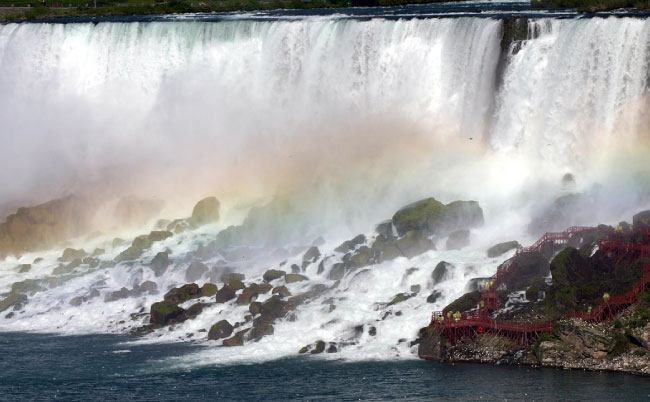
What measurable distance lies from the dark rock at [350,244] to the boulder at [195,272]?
20.6ft

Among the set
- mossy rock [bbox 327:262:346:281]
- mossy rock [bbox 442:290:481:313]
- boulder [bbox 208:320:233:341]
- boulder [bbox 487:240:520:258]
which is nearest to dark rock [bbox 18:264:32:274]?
boulder [bbox 208:320:233:341]

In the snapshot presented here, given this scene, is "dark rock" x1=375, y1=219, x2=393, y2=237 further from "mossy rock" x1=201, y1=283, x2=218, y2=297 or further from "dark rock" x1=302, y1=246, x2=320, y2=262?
"mossy rock" x1=201, y1=283, x2=218, y2=297

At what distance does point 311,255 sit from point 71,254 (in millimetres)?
13897

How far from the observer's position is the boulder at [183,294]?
56.4m

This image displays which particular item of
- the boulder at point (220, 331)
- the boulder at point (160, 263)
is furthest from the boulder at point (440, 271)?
the boulder at point (160, 263)

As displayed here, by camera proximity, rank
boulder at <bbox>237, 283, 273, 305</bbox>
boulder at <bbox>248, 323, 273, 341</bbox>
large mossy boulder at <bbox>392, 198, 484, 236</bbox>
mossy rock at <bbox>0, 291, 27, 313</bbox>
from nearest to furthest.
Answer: boulder at <bbox>248, 323, 273, 341</bbox>, boulder at <bbox>237, 283, 273, 305</bbox>, large mossy boulder at <bbox>392, 198, 484, 236</bbox>, mossy rock at <bbox>0, 291, 27, 313</bbox>

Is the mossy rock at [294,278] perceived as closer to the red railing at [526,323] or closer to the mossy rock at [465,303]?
the red railing at [526,323]

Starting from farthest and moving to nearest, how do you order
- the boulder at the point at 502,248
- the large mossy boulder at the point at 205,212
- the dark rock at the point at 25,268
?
the large mossy boulder at the point at 205,212, the dark rock at the point at 25,268, the boulder at the point at 502,248

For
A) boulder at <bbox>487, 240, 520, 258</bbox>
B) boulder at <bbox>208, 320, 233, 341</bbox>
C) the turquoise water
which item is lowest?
the turquoise water

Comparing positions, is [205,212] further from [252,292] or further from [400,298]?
[400,298]

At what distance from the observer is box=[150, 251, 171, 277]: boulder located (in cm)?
6078

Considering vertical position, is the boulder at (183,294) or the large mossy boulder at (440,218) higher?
the large mossy boulder at (440,218)

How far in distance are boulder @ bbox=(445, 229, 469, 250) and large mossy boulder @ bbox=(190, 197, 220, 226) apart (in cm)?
1519

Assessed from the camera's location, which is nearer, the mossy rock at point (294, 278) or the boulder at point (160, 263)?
the mossy rock at point (294, 278)
